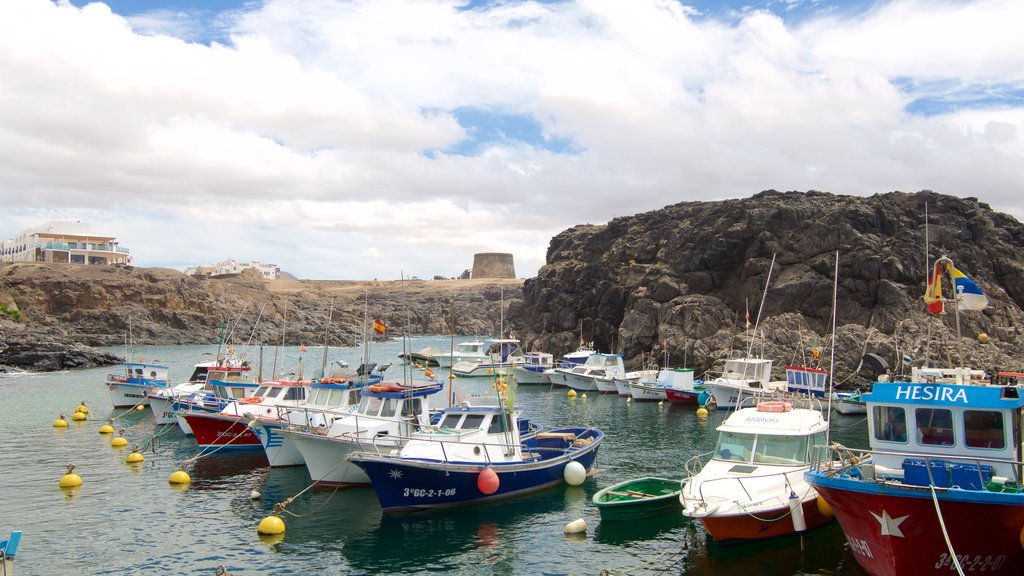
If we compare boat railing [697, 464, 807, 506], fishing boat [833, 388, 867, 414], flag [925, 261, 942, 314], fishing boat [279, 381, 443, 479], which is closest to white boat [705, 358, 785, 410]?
fishing boat [833, 388, 867, 414]

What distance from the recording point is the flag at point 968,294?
22.9 m

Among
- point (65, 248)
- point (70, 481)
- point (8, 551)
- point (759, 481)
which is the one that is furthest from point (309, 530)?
point (65, 248)

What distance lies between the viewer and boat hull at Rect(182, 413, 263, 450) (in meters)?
35.6

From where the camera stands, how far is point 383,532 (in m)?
23.6

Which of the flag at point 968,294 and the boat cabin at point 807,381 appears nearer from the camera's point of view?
the flag at point 968,294

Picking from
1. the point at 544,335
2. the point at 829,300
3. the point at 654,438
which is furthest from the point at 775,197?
the point at 654,438

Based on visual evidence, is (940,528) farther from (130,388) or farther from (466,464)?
(130,388)

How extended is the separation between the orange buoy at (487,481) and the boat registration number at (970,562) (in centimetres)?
1314

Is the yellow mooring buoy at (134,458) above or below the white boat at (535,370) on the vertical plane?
below

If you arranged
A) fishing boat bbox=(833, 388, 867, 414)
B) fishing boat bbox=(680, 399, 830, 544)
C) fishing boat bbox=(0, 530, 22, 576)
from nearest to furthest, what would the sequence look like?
fishing boat bbox=(0, 530, 22, 576) < fishing boat bbox=(680, 399, 830, 544) < fishing boat bbox=(833, 388, 867, 414)

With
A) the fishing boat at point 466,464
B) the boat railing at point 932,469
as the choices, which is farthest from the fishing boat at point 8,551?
the boat railing at point 932,469

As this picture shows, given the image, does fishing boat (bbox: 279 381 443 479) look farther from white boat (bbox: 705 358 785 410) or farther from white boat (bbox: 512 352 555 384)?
white boat (bbox: 512 352 555 384)

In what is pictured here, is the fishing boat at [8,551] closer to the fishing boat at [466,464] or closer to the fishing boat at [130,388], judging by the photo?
the fishing boat at [466,464]

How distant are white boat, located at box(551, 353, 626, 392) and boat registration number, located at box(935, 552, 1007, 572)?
Answer: 51.9m
